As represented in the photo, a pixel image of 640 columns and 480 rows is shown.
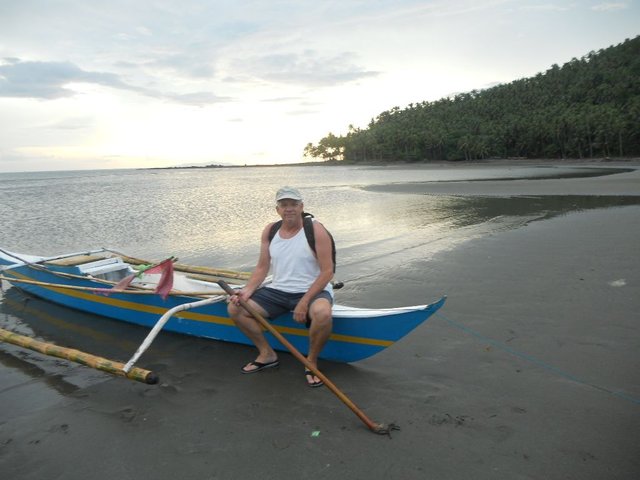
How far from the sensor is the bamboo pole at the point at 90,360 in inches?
161

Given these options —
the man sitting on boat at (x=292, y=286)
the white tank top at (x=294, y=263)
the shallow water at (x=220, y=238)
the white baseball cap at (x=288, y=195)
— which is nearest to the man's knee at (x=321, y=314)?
the man sitting on boat at (x=292, y=286)

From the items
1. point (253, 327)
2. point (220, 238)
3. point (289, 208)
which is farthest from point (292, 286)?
point (220, 238)

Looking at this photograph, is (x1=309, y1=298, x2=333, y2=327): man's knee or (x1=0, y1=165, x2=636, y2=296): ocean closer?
(x1=309, y1=298, x2=333, y2=327): man's knee

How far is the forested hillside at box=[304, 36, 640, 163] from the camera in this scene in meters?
59.7

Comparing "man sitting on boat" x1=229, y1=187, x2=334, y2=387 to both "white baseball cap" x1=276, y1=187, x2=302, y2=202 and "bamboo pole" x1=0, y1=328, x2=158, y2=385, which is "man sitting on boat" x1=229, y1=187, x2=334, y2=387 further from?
"bamboo pole" x1=0, y1=328, x2=158, y2=385

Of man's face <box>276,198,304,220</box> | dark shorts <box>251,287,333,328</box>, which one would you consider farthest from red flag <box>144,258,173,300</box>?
man's face <box>276,198,304,220</box>

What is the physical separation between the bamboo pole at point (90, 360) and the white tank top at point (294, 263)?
154cm

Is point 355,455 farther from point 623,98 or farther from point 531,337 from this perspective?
point 623,98

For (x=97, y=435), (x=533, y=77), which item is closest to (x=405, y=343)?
(x=97, y=435)

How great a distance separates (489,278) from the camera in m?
7.52

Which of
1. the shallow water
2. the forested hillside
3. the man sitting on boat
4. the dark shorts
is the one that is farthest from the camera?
the forested hillside

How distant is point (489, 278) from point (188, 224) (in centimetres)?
1425

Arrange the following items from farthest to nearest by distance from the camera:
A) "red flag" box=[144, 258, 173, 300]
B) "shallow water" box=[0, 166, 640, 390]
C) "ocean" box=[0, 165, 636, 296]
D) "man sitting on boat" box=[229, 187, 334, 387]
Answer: "ocean" box=[0, 165, 636, 296] < "shallow water" box=[0, 166, 640, 390] < "red flag" box=[144, 258, 173, 300] < "man sitting on boat" box=[229, 187, 334, 387]

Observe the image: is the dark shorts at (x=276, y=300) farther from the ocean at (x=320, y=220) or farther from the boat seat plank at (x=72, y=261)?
the boat seat plank at (x=72, y=261)
